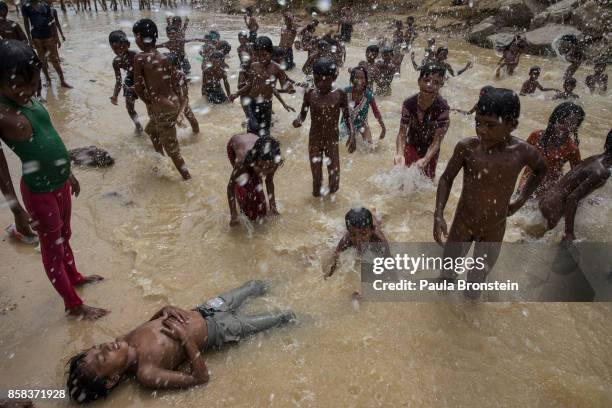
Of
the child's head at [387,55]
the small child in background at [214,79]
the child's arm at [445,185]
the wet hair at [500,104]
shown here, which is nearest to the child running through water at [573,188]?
the child's arm at [445,185]

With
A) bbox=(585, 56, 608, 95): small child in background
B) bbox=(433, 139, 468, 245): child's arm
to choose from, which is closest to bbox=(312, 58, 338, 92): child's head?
bbox=(433, 139, 468, 245): child's arm

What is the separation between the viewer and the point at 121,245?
404 centimetres

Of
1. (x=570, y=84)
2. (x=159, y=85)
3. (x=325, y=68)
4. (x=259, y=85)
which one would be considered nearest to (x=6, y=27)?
(x=159, y=85)

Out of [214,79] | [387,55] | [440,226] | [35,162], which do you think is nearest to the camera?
[35,162]

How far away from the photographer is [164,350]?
2629 millimetres

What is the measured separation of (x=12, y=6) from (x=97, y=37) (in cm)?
1291

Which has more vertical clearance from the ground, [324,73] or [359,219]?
[324,73]

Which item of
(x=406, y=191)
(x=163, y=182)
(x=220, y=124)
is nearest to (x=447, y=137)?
(x=406, y=191)

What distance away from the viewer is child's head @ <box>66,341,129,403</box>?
2424 mm

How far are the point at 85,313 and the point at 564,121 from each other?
464 centimetres

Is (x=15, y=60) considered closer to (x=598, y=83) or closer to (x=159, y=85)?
(x=159, y=85)

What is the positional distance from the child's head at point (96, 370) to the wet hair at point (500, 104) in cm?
275

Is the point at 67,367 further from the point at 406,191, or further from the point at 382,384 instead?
the point at 406,191

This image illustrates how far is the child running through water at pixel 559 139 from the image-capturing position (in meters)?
3.87
